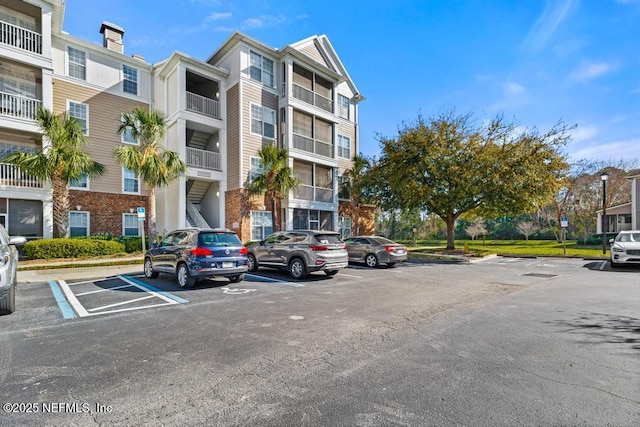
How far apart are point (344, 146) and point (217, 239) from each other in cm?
1916

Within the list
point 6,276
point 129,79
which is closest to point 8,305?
point 6,276

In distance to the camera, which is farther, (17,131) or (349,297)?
(17,131)

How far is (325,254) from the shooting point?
11.2 metres

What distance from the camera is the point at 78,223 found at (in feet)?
57.7

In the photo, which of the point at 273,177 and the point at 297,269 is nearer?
the point at 297,269

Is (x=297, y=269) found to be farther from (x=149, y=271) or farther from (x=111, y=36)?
(x=111, y=36)

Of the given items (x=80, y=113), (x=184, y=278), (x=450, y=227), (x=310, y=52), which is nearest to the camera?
(x=184, y=278)

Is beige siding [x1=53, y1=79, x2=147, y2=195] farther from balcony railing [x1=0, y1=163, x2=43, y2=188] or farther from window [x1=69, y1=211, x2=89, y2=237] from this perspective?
balcony railing [x1=0, y1=163, x2=43, y2=188]

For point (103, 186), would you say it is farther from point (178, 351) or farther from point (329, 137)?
point (178, 351)

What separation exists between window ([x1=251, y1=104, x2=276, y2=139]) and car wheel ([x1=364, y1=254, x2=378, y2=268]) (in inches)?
422

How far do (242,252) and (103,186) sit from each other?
13.3 meters

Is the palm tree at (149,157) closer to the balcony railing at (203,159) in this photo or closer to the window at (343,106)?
the balcony railing at (203,159)

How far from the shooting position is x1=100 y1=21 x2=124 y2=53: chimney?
68.3 feet

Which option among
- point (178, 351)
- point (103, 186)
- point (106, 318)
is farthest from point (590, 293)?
point (103, 186)
